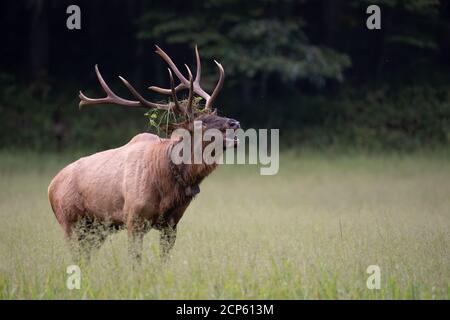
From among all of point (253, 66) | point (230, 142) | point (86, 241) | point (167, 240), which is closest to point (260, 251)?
point (167, 240)

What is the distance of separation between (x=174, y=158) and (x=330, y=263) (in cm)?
177

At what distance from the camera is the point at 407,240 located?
8.62 m

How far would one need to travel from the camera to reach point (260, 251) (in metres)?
8.31

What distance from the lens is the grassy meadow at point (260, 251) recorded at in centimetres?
675

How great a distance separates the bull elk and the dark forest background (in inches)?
484

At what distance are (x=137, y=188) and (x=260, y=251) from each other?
1.38 m

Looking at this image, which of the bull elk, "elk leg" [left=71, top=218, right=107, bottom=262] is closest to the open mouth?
the bull elk

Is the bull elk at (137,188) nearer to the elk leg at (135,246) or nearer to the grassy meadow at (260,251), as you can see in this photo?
the elk leg at (135,246)

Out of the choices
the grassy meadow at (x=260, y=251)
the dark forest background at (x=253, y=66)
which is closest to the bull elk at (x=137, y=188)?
the grassy meadow at (x=260, y=251)

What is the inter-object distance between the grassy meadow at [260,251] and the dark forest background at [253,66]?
6.21 m

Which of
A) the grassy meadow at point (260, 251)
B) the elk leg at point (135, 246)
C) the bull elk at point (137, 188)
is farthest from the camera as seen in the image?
the bull elk at point (137, 188)

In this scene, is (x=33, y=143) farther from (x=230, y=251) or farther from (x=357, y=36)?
(x=230, y=251)

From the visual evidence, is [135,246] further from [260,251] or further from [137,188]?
[260,251]

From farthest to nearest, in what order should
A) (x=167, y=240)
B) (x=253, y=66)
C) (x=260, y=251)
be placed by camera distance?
(x=253, y=66) < (x=260, y=251) < (x=167, y=240)
